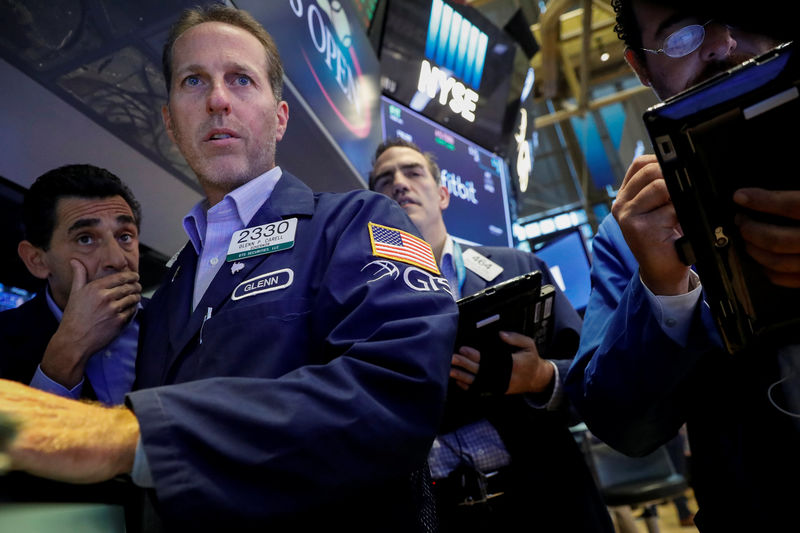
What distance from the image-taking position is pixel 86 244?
1523 mm

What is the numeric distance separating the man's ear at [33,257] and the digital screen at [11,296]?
53 cm

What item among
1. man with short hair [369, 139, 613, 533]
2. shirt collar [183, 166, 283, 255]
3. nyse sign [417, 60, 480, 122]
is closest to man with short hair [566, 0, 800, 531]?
man with short hair [369, 139, 613, 533]

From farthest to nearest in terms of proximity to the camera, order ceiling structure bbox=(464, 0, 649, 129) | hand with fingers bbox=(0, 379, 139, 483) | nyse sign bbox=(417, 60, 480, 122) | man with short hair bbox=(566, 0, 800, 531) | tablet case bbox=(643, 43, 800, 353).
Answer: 1. ceiling structure bbox=(464, 0, 649, 129)
2. nyse sign bbox=(417, 60, 480, 122)
3. man with short hair bbox=(566, 0, 800, 531)
4. tablet case bbox=(643, 43, 800, 353)
5. hand with fingers bbox=(0, 379, 139, 483)

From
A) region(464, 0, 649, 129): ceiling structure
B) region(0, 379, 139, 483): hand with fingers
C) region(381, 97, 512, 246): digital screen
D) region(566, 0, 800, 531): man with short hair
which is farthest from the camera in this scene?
region(464, 0, 649, 129): ceiling structure

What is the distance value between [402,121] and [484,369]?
99.1 inches

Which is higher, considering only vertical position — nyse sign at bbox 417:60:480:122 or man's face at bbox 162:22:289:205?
nyse sign at bbox 417:60:480:122

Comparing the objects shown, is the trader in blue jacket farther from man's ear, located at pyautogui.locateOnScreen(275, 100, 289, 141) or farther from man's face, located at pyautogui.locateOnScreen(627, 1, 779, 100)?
man's face, located at pyautogui.locateOnScreen(627, 1, 779, 100)

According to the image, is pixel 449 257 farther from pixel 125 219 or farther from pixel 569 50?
pixel 569 50

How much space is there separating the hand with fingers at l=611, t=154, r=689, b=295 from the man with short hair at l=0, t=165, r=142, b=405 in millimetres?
1099

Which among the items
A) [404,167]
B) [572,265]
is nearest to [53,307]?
[404,167]

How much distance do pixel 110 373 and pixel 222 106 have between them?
662mm

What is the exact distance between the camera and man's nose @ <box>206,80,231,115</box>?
1.25 m

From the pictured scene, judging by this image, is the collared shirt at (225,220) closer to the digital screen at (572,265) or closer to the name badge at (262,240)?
the name badge at (262,240)

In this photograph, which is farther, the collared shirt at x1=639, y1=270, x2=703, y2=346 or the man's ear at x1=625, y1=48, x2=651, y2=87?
the man's ear at x1=625, y1=48, x2=651, y2=87
